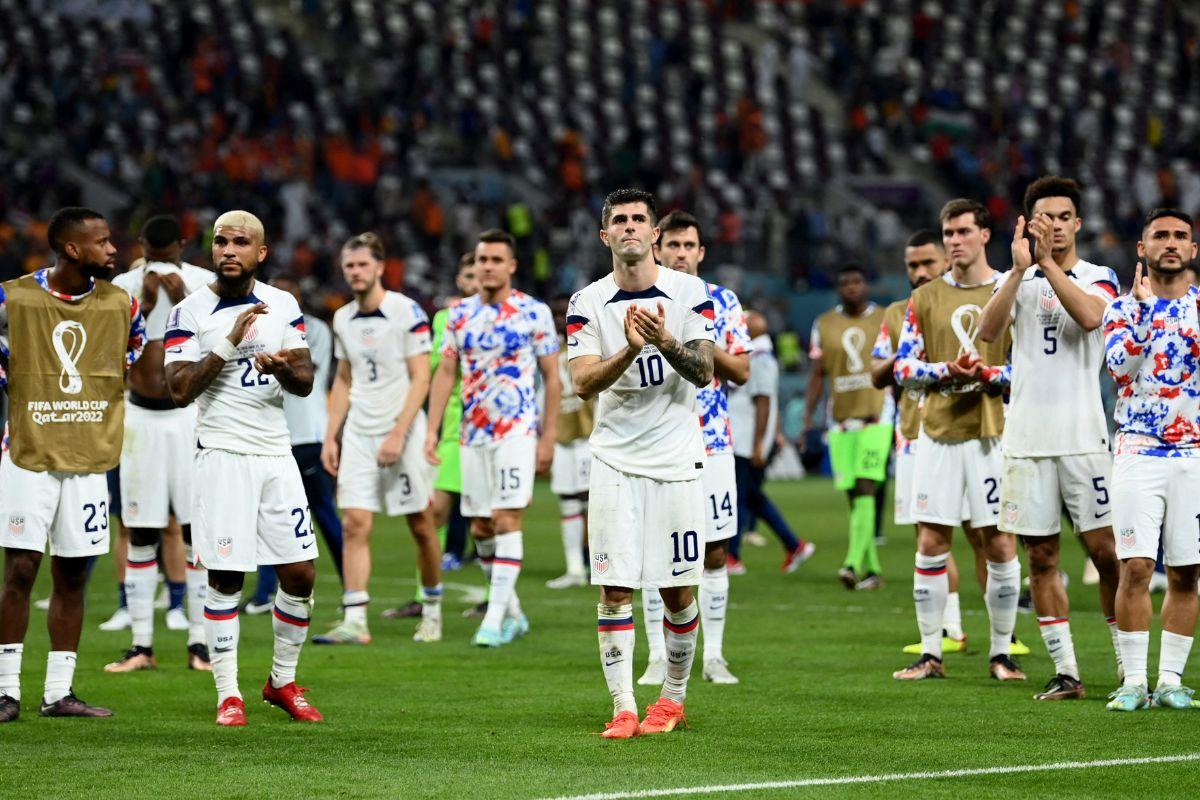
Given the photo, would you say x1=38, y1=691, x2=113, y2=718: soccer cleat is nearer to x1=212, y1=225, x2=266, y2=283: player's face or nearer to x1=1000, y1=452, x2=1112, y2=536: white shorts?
x1=212, y1=225, x2=266, y2=283: player's face

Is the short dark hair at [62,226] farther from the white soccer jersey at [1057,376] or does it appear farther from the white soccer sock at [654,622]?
the white soccer jersey at [1057,376]

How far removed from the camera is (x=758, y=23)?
44.0 meters

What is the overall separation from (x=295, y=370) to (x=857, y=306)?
317 inches

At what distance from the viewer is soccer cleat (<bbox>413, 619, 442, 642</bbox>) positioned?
12305 mm

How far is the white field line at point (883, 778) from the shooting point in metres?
6.87

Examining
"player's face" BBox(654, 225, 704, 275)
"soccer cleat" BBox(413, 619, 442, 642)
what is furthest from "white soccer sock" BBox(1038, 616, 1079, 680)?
"soccer cleat" BBox(413, 619, 442, 642)

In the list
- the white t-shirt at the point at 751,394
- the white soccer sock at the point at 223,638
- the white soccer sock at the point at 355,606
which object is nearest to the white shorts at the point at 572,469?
the white t-shirt at the point at 751,394

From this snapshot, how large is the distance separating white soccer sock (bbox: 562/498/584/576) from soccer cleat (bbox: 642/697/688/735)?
302 inches

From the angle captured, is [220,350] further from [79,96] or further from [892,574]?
[79,96]

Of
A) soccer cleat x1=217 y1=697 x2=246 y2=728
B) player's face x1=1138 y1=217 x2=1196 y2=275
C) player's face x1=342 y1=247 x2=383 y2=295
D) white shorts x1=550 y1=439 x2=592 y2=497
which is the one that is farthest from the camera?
white shorts x1=550 y1=439 x2=592 y2=497

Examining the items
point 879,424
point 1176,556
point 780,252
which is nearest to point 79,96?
point 780,252

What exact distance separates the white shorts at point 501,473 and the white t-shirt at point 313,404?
1.53 m

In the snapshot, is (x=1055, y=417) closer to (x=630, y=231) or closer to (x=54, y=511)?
(x=630, y=231)

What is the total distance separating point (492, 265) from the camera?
12.0m
